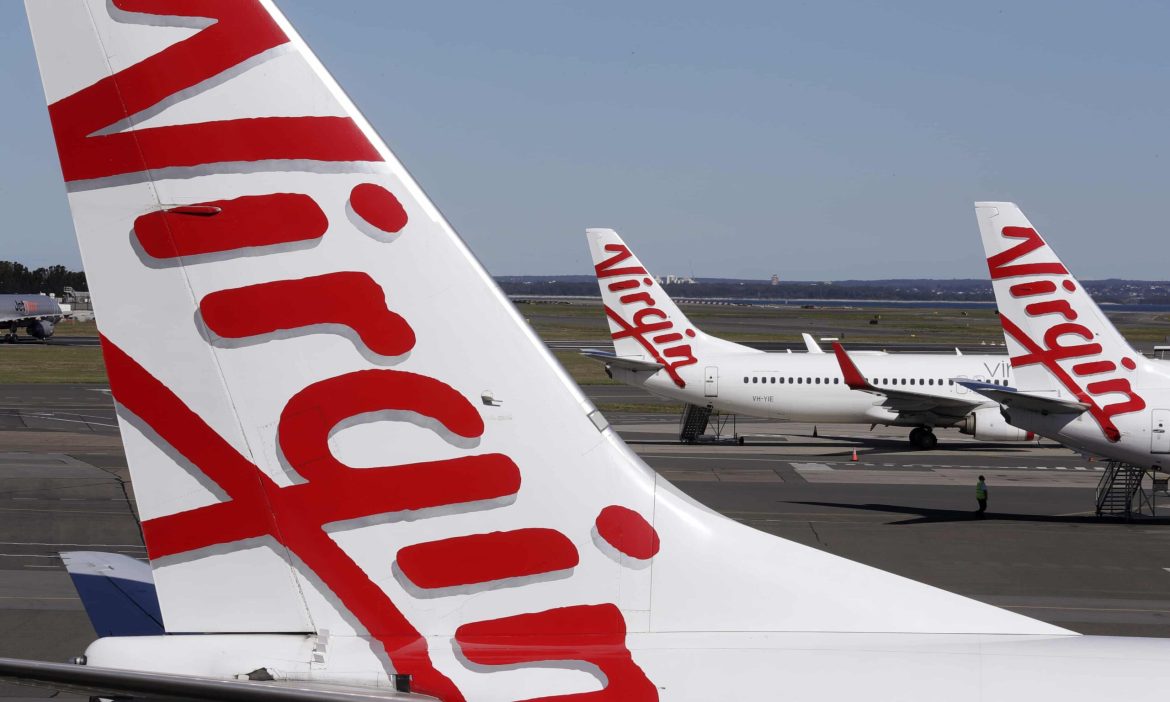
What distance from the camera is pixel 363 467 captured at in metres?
5.62

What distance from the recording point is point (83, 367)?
72.2 meters

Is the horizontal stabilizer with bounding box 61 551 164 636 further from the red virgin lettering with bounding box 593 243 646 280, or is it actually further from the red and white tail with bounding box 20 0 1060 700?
the red virgin lettering with bounding box 593 243 646 280

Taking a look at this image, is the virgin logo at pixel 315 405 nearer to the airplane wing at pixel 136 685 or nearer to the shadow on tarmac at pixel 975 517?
the airplane wing at pixel 136 685

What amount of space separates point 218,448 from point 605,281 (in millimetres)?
38810

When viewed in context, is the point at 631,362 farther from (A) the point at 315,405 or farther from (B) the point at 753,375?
(A) the point at 315,405

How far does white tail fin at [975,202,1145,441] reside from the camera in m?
24.0

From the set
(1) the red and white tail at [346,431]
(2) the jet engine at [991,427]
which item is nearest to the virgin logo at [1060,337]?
(2) the jet engine at [991,427]

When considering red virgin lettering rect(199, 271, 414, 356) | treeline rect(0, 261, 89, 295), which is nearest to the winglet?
red virgin lettering rect(199, 271, 414, 356)

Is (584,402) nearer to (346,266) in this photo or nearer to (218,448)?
(346,266)

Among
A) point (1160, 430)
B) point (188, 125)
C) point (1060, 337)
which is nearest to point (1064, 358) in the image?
point (1060, 337)

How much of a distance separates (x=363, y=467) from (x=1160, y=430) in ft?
77.2

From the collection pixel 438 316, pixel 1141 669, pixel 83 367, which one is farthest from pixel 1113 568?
pixel 83 367

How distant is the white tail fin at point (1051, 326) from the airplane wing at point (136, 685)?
21771 millimetres

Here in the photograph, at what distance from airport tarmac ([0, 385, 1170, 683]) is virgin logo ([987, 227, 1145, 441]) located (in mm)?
3750
